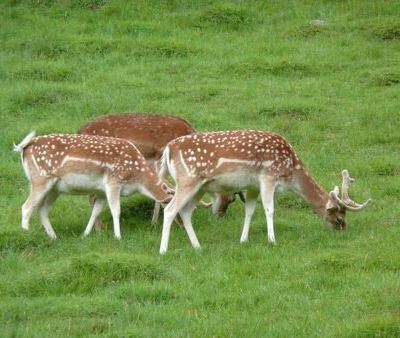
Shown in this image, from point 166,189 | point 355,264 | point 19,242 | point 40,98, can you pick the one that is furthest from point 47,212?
point 40,98

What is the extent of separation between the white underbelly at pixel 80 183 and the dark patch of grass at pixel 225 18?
394 inches

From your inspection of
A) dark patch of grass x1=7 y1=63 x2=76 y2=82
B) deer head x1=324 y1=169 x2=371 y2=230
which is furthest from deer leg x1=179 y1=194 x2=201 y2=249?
dark patch of grass x1=7 y1=63 x2=76 y2=82

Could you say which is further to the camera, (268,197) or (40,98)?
(40,98)

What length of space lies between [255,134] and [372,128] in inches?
196

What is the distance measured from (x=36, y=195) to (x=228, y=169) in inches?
89.3

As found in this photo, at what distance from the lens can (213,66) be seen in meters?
21.3

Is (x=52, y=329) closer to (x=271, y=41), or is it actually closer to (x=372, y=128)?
(x=372, y=128)

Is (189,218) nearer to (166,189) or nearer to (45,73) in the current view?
(166,189)

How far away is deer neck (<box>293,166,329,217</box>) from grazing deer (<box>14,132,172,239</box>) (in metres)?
1.54

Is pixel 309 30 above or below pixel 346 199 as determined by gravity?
below

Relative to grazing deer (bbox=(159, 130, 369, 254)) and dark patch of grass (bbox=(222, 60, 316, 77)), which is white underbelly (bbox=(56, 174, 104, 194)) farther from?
dark patch of grass (bbox=(222, 60, 316, 77))

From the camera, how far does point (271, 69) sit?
21078 mm

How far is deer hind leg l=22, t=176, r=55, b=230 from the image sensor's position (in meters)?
13.9

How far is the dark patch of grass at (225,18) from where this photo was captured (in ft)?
77.0
